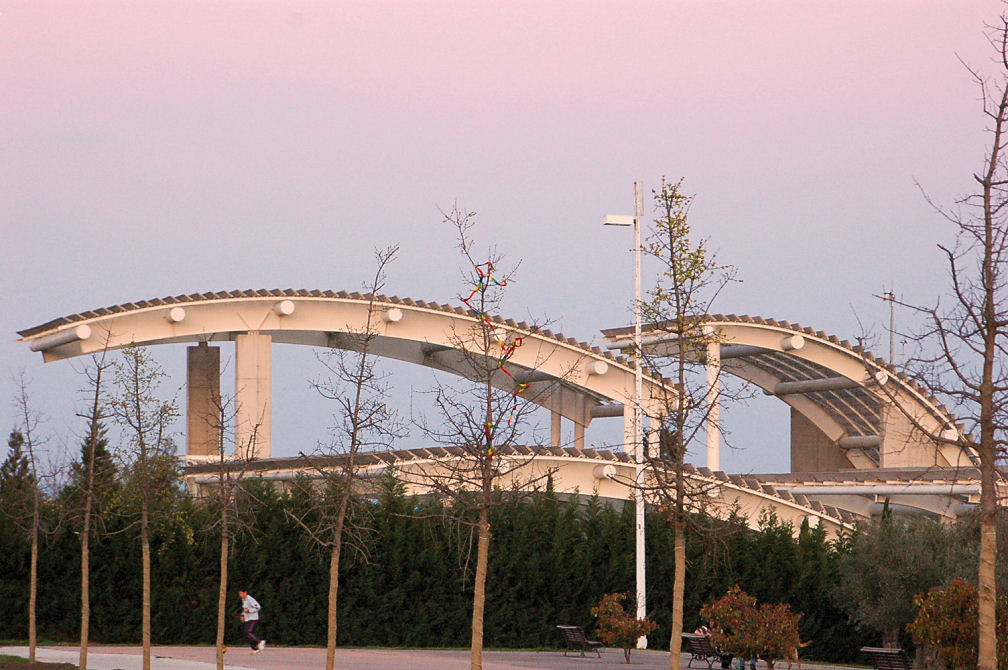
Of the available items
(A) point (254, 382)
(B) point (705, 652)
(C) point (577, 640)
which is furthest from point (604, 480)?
(A) point (254, 382)

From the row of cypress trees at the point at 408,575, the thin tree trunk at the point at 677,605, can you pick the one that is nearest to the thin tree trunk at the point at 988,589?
the thin tree trunk at the point at 677,605

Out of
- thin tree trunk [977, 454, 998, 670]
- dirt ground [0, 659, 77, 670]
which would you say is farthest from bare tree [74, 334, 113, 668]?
thin tree trunk [977, 454, 998, 670]

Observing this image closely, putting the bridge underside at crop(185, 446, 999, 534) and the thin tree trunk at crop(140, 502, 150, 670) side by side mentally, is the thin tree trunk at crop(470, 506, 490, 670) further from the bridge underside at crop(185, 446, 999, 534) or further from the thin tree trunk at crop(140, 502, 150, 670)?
the bridge underside at crop(185, 446, 999, 534)

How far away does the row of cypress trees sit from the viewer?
27578 mm

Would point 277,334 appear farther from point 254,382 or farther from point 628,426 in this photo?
point 628,426

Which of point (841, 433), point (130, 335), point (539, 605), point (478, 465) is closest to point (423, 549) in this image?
point (539, 605)

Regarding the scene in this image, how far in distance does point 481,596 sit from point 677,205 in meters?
5.89

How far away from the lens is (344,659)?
2373cm

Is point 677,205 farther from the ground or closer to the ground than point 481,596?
farther from the ground

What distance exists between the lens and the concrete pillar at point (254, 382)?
34.2m

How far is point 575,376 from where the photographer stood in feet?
113

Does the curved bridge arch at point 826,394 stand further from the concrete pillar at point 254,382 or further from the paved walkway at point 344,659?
the paved walkway at point 344,659

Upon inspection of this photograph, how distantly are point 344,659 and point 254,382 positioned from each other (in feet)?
41.0

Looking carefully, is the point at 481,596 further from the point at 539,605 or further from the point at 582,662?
the point at 539,605
